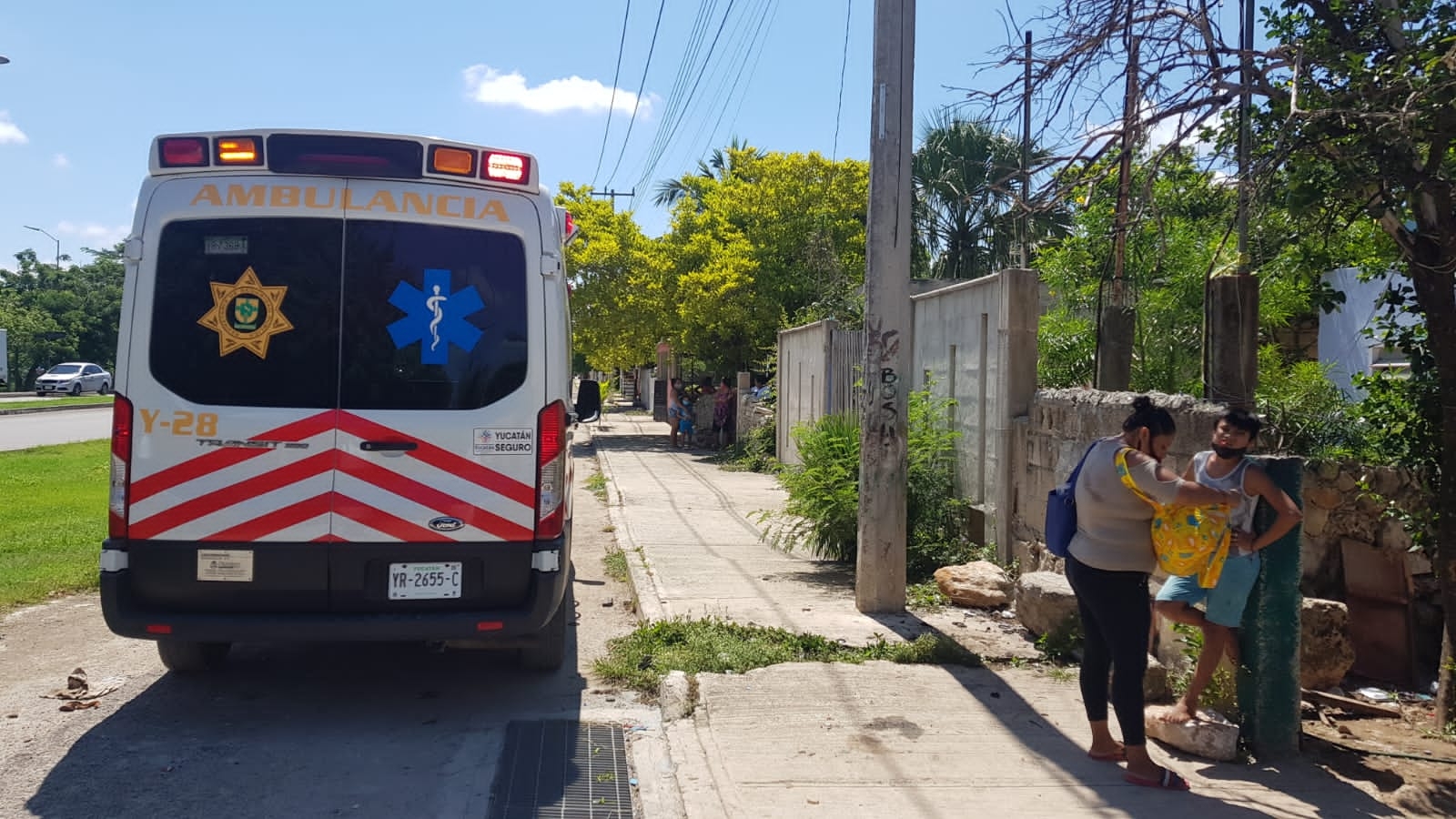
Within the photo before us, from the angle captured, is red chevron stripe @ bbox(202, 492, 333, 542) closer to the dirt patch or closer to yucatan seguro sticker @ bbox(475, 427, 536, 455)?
yucatan seguro sticker @ bbox(475, 427, 536, 455)

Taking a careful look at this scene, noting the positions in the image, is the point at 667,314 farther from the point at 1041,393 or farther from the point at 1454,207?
the point at 1454,207

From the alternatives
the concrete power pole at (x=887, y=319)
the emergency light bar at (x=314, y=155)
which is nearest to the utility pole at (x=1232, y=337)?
the concrete power pole at (x=887, y=319)

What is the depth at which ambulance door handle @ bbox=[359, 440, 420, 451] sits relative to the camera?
509 cm

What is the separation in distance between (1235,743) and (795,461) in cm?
1142

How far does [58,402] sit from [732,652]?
141 feet

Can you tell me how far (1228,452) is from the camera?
15.7 ft

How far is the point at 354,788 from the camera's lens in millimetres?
4543

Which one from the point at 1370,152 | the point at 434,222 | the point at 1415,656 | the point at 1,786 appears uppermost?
the point at 1370,152

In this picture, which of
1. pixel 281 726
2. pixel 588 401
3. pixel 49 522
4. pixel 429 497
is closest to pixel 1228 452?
pixel 429 497

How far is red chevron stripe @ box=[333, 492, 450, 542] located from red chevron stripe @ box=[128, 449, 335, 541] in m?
0.17

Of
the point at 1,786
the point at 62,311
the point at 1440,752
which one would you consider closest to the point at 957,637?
the point at 1440,752

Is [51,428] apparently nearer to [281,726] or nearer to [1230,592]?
[281,726]

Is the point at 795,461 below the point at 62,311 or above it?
below

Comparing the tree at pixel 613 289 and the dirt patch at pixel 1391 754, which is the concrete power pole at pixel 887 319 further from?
the tree at pixel 613 289
